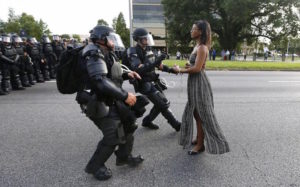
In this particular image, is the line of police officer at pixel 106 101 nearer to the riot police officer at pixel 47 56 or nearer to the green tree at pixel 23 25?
the riot police officer at pixel 47 56

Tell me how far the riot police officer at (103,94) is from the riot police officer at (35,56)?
8247mm

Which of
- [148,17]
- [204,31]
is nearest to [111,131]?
[204,31]

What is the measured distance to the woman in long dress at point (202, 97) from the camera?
319cm

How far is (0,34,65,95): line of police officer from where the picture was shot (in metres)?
8.06

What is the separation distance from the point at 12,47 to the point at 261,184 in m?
8.09

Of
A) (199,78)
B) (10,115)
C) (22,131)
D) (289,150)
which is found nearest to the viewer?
(199,78)

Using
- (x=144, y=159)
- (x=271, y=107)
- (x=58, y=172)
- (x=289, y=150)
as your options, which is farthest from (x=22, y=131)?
(x=271, y=107)

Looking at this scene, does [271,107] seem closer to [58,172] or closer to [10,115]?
[58,172]

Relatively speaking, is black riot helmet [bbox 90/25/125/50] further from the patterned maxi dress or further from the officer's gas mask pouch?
the patterned maxi dress

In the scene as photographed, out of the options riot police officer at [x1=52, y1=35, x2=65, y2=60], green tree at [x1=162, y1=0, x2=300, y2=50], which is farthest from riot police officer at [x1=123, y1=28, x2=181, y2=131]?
green tree at [x1=162, y1=0, x2=300, y2=50]

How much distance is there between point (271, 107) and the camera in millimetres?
6172

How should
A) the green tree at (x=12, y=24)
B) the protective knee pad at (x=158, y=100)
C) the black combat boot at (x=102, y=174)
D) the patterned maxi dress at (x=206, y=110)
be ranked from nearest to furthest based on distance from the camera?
the black combat boot at (x=102, y=174) → the patterned maxi dress at (x=206, y=110) → the protective knee pad at (x=158, y=100) → the green tree at (x=12, y=24)

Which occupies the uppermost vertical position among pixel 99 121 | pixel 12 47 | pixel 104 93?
pixel 12 47

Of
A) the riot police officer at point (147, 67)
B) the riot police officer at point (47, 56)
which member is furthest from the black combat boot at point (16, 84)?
the riot police officer at point (147, 67)
